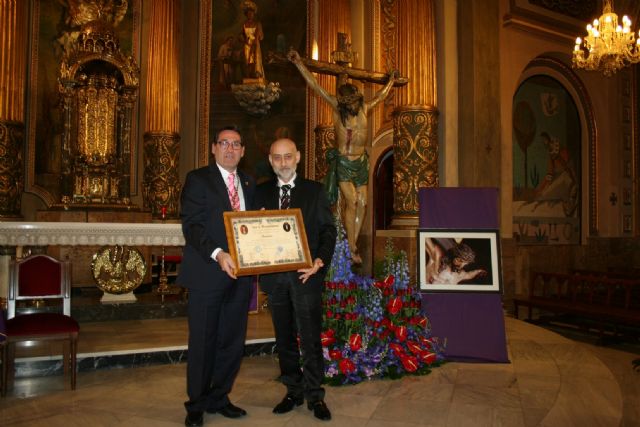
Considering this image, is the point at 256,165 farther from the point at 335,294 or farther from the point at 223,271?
the point at 223,271

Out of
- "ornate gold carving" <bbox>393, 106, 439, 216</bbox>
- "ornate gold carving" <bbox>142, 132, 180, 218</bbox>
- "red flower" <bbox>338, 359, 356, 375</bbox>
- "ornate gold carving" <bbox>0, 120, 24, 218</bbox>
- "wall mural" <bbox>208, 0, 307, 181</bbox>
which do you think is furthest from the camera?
"wall mural" <bbox>208, 0, 307, 181</bbox>

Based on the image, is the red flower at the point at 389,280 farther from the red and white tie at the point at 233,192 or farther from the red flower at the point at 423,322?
the red and white tie at the point at 233,192

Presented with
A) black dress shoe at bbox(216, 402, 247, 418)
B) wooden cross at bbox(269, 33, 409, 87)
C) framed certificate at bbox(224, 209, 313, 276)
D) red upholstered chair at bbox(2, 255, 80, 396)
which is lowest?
black dress shoe at bbox(216, 402, 247, 418)

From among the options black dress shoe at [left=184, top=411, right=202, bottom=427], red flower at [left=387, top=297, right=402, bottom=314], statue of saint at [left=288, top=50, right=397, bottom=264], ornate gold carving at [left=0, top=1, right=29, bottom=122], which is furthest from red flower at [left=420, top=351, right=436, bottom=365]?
ornate gold carving at [left=0, top=1, right=29, bottom=122]

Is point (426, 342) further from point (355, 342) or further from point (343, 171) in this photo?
point (343, 171)

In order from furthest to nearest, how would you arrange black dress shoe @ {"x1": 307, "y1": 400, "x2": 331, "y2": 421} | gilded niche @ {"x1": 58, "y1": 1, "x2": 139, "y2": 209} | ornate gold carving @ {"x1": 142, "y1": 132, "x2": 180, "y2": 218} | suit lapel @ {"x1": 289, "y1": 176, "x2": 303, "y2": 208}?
1. ornate gold carving @ {"x1": 142, "y1": 132, "x2": 180, "y2": 218}
2. gilded niche @ {"x1": 58, "y1": 1, "x2": 139, "y2": 209}
3. suit lapel @ {"x1": 289, "y1": 176, "x2": 303, "y2": 208}
4. black dress shoe @ {"x1": 307, "y1": 400, "x2": 331, "y2": 421}

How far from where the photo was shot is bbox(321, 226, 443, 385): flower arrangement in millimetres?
4246

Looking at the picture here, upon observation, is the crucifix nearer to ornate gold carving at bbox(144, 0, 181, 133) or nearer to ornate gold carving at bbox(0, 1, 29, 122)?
ornate gold carving at bbox(144, 0, 181, 133)

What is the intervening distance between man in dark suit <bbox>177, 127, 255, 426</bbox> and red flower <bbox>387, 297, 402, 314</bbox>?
1572 millimetres

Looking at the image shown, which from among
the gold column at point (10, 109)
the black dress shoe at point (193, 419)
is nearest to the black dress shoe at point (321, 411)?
the black dress shoe at point (193, 419)

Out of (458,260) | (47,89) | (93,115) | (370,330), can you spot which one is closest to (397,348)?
(370,330)

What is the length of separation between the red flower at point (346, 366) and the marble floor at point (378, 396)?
122mm

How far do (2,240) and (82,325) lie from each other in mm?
1252

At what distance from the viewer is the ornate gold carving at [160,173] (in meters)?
9.88
